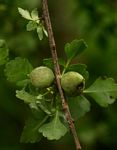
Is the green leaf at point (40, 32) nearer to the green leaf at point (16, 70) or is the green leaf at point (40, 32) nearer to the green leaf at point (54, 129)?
the green leaf at point (16, 70)

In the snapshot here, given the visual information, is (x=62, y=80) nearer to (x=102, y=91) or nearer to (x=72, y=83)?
(x=72, y=83)

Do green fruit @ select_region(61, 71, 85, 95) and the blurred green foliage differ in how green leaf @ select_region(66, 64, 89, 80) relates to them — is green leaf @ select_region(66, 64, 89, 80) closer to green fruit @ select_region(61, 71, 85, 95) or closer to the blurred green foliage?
green fruit @ select_region(61, 71, 85, 95)

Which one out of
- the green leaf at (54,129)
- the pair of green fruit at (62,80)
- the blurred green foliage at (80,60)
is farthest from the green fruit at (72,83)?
the blurred green foliage at (80,60)

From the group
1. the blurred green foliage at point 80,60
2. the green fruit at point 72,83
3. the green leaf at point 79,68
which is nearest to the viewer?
the green fruit at point 72,83

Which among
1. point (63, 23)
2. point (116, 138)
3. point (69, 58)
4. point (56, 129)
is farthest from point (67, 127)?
point (63, 23)

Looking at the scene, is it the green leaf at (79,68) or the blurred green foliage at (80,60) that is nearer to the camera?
the green leaf at (79,68)
